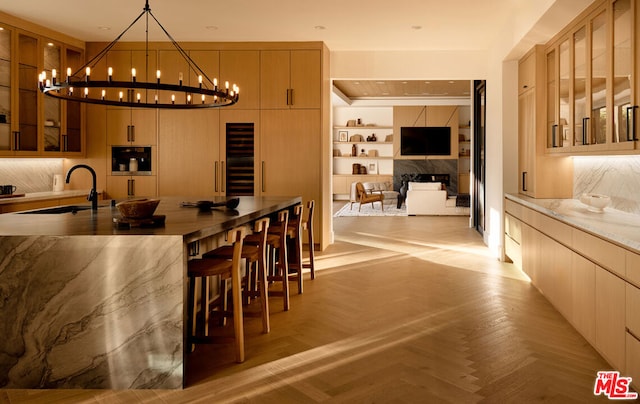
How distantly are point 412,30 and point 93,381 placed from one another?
556 cm

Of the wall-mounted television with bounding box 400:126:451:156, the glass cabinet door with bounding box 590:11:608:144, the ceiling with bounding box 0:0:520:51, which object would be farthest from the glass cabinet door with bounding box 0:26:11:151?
the wall-mounted television with bounding box 400:126:451:156

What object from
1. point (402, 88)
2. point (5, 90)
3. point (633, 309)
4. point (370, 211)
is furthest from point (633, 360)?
point (402, 88)

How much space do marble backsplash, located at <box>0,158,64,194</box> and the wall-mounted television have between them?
10.7 meters

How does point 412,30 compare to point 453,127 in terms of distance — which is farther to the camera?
point 453,127

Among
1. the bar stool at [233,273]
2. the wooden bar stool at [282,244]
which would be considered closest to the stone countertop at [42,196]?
the wooden bar stool at [282,244]

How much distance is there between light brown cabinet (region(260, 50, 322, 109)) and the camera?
737 centimetres

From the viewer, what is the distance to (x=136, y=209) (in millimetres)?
3225

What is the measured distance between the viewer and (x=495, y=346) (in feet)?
11.7

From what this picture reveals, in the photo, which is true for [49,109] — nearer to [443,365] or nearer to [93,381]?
[93,381]

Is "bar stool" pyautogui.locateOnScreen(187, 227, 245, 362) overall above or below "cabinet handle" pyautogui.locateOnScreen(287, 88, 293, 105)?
below

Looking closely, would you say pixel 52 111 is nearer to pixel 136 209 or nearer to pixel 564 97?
pixel 136 209

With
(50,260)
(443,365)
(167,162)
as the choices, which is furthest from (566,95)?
(167,162)

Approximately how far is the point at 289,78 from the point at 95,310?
5.07 metres

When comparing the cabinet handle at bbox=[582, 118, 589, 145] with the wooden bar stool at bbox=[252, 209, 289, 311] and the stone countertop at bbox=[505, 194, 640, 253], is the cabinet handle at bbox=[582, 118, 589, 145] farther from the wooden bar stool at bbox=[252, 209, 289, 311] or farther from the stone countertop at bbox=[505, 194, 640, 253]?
the wooden bar stool at bbox=[252, 209, 289, 311]
